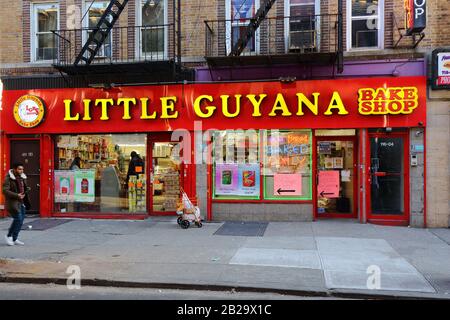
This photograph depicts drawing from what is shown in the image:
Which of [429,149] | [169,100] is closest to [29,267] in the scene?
[169,100]

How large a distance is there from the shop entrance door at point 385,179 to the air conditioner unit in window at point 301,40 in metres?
2.90

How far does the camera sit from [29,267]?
8055mm

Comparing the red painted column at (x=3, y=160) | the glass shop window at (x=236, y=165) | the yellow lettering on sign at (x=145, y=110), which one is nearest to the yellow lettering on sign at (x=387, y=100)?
the glass shop window at (x=236, y=165)

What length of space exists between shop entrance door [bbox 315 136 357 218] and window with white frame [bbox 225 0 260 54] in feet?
10.6

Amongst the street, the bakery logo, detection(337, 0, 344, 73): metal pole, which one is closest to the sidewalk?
the street

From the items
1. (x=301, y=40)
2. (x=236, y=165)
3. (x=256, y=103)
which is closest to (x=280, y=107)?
(x=256, y=103)

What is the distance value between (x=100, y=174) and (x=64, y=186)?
1.12 metres

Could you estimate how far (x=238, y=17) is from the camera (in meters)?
13.2

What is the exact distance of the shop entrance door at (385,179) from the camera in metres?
12.3

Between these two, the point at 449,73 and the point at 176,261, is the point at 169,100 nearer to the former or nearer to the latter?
the point at 176,261

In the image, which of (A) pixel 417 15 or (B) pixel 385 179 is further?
(B) pixel 385 179

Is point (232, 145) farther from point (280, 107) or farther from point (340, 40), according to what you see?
point (340, 40)

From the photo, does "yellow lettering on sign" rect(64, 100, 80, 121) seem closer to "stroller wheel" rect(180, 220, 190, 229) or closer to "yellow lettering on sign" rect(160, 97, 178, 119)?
"yellow lettering on sign" rect(160, 97, 178, 119)
